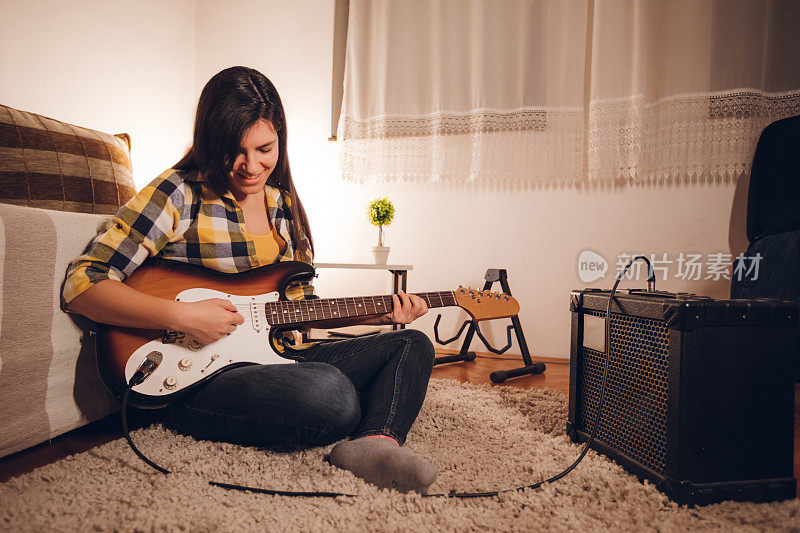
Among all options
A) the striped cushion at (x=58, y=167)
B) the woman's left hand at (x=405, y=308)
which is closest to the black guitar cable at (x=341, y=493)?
the woman's left hand at (x=405, y=308)

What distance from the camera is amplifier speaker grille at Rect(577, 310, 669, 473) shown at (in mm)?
819

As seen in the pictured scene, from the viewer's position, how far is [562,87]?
1991 mm

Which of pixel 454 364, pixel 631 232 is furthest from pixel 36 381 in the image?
pixel 631 232

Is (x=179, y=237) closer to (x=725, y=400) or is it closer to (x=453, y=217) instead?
(x=725, y=400)

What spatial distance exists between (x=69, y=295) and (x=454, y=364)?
143 cm

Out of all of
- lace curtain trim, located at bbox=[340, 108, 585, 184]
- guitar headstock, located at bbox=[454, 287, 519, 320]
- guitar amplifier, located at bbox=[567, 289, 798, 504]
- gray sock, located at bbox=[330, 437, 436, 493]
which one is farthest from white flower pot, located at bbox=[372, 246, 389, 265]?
guitar amplifier, located at bbox=[567, 289, 798, 504]

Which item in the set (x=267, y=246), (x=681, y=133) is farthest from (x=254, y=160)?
(x=681, y=133)

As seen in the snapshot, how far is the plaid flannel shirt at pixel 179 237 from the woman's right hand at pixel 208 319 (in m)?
0.13

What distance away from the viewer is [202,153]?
3.32 feet

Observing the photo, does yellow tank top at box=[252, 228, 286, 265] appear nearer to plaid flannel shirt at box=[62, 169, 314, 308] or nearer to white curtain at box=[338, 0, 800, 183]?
plaid flannel shirt at box=[62, 169, 314, 308]

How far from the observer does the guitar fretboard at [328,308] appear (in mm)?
996

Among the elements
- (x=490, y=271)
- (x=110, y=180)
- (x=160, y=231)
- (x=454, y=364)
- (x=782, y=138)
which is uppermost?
(x=782, y=138)

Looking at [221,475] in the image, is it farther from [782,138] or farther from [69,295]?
[782,138]

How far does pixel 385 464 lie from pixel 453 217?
1.56 m
